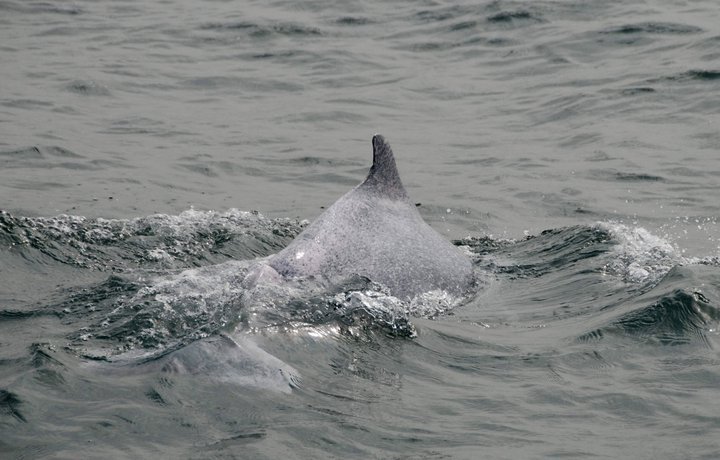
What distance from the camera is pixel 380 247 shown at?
830 centimetres

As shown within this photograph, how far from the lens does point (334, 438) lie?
5.66 metres

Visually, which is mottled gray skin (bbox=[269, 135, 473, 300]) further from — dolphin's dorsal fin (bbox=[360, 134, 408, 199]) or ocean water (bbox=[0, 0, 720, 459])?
ocean water (bbox=[0, 0, 720, 459])

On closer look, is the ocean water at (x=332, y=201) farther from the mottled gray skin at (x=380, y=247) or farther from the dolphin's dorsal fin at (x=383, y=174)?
the dolphin's dorsal fin at (x=383, y=174)

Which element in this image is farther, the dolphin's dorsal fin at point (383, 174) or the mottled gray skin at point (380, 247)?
the dolphin's dorsal fin at point (383, 174)

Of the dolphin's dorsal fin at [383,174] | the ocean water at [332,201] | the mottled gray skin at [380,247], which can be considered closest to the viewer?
the ocean water at [332,201]

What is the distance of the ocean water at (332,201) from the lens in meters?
5.97

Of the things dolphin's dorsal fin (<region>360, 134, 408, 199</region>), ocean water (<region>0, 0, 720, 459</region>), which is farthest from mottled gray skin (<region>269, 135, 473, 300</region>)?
ocean water (<region>0, 0, 720, 459</region>)

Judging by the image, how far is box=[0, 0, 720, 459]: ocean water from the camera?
597cm

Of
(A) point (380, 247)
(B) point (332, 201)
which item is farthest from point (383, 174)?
(B) point (332, 201)

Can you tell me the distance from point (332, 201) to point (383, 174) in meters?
3.39

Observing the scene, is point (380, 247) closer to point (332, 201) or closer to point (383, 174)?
point (383, 174)

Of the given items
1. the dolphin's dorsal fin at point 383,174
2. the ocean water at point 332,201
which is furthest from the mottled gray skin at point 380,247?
the ocean water at point 332,201

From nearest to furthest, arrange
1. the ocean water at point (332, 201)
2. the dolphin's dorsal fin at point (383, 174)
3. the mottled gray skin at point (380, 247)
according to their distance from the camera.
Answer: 1. the ocean water at point (332, 201)
2. the mottled gray skin at point (380, 247)
3. the dolphin's dorsal fin at point (383, 174)

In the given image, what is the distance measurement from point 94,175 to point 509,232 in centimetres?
463
